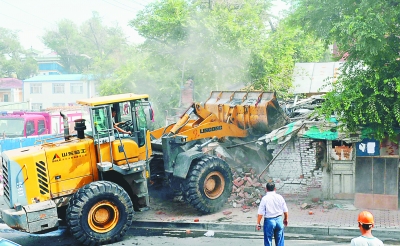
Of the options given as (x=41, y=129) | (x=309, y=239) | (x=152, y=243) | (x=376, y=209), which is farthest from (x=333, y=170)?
(x=41, y=129)

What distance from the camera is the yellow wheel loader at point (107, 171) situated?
31.1ft

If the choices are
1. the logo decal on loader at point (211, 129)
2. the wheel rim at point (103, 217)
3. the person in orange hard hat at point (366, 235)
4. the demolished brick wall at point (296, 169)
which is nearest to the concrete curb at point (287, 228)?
the wheel rim at point (103, 217)

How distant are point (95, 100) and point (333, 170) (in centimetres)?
661

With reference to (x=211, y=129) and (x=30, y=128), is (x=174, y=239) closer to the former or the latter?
(x=211, y=129)

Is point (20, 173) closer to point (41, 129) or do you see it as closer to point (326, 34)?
point (326, 34)

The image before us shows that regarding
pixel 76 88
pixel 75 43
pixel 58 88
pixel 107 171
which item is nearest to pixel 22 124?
pixel 107 171

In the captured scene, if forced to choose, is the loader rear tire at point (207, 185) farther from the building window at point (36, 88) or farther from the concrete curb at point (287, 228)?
the building window at point (36, 88)

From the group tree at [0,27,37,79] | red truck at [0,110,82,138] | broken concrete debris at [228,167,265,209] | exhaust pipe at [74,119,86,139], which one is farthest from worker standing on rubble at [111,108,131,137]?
tree at [0,27,37,79]

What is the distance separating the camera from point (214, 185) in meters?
11.9

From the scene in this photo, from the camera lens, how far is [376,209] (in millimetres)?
11680

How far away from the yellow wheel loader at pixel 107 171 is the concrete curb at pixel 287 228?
0.61 meters

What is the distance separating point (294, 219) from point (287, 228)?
0.65m

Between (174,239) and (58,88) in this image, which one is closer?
(174,239)

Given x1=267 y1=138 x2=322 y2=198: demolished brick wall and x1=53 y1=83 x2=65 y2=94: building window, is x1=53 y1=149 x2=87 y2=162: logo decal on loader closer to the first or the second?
x1=267 y1=138 x2=322 y2=198: demolished brick wall
